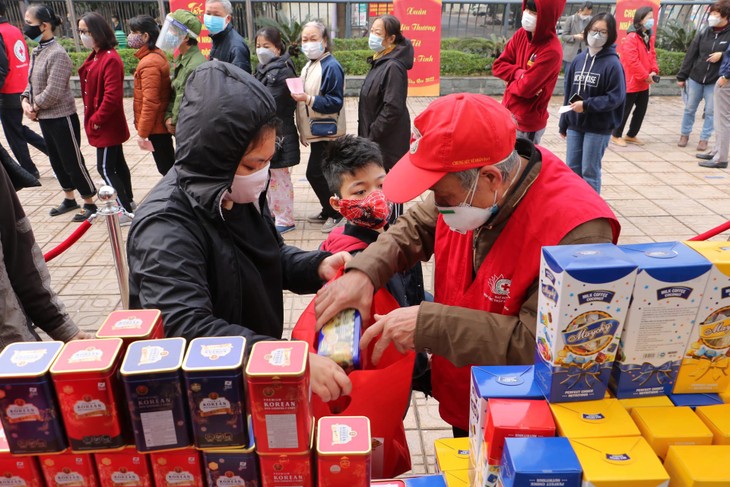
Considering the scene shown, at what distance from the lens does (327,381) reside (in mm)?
1540

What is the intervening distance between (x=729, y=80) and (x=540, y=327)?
25.2 ft

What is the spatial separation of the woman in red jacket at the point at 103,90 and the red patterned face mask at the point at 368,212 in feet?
13.0

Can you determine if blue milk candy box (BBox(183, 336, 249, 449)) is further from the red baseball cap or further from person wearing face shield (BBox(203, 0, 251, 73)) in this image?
person wearing face shield (BBox(203, 0, 251, 73))

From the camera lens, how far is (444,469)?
5.88ft

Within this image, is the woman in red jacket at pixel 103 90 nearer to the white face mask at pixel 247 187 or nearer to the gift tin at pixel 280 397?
the white face mask at pixel 247 187

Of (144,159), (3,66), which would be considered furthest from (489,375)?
(144,159)

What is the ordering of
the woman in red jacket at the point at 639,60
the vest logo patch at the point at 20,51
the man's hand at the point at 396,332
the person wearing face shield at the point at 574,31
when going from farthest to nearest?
the person wearing face shield at the point at 574,31
the woman in red jacket at the point at 639,60
the vest logo patch at the point at 20,51
the man's hand at the point at 396,332

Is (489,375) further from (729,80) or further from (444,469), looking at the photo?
(729,80)

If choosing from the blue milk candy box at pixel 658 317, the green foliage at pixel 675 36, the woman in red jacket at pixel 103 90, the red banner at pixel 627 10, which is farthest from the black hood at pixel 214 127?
the green foliage at pixel 675 36

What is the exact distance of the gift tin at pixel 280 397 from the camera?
1191mm

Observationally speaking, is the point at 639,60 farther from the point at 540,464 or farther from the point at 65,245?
the point at 540,464

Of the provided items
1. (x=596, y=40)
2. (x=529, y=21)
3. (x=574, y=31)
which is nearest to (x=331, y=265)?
(x=529, y=21)

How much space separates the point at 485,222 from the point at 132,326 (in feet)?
3.69

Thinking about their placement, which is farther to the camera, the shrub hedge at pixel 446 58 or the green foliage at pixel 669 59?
the green foliage at pixel 669 59
